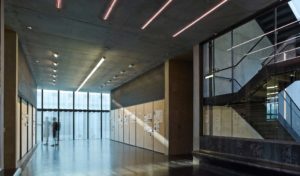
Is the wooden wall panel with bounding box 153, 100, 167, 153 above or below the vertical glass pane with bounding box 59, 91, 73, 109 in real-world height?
below

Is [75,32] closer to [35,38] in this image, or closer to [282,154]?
[35,38]

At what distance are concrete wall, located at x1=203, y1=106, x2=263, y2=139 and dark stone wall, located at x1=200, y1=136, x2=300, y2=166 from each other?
249mm

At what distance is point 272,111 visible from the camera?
6.63 meters

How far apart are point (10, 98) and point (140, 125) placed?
7854 millimetres

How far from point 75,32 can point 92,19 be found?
1.23m

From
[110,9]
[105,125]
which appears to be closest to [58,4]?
[110,9]

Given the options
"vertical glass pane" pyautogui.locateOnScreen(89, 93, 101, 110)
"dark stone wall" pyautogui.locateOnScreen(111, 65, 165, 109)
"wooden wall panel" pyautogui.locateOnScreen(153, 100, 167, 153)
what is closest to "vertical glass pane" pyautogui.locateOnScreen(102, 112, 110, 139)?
"vertical glass pane" pyautogui.locateOnScreen(89, 93, 101, 110)

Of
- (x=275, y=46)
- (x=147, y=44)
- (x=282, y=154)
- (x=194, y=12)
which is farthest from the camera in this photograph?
(x=147, y=44)

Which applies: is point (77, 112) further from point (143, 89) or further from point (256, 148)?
point (256, 148)

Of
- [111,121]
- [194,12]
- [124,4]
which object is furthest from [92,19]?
[111,121]

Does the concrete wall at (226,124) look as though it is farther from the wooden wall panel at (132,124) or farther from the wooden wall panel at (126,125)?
the wooden wall panel at (126,125)

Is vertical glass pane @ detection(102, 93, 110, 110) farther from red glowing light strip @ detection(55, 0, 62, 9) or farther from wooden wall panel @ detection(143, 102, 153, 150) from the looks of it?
red glowing light strip @ detection(55, 0, 62, 9)

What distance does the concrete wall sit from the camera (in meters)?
7.30

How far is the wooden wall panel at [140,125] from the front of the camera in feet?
46.5
